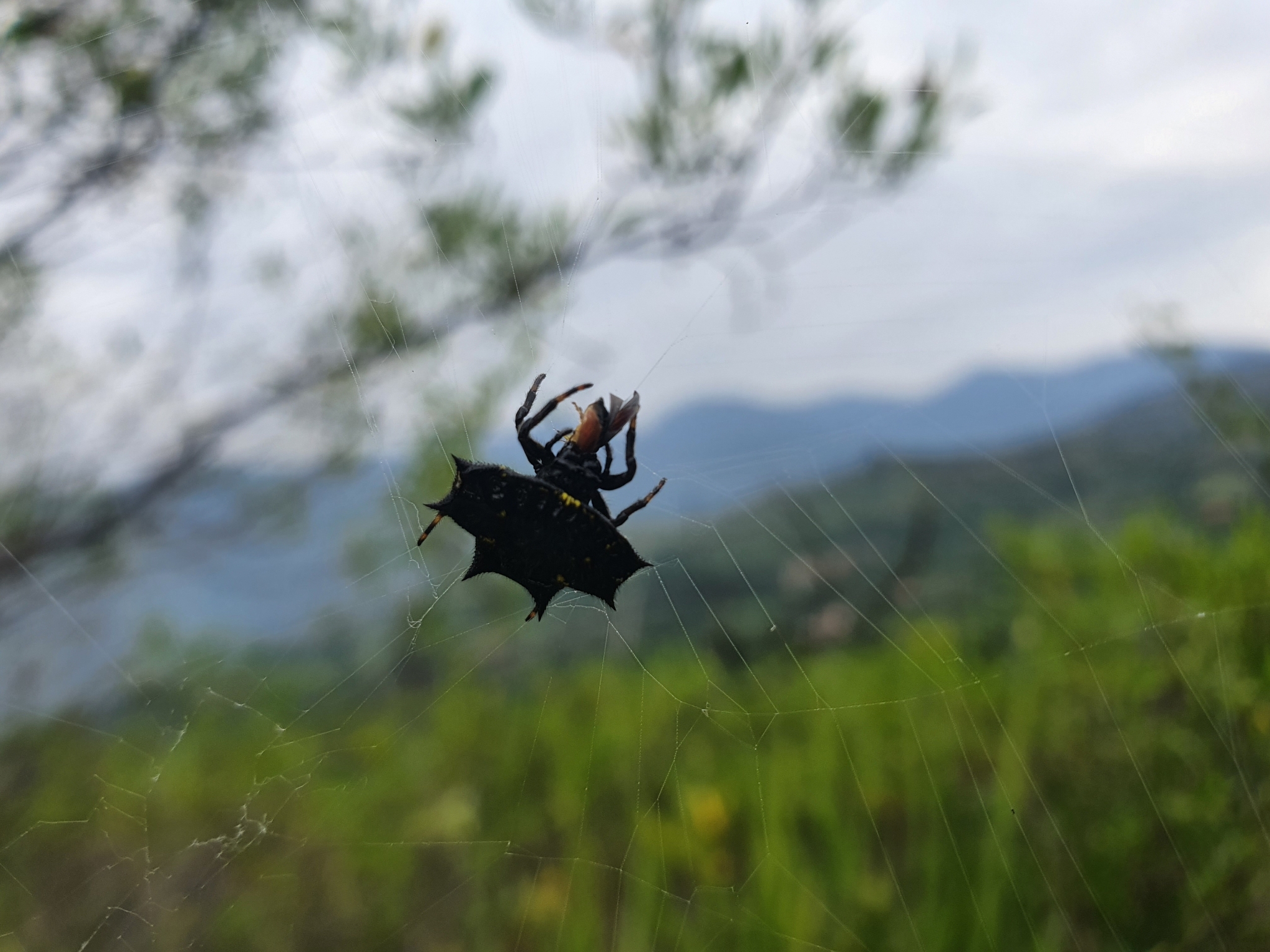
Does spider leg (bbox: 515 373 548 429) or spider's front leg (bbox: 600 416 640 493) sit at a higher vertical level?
spider leg (bbox: 515 373 548 429)

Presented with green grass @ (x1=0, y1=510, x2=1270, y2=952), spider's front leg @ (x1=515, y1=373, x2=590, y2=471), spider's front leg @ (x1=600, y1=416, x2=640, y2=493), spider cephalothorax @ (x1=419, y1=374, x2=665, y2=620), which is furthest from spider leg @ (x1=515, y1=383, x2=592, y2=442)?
green grass @ (x1=0, y1=510, x2=1270, y2=952)

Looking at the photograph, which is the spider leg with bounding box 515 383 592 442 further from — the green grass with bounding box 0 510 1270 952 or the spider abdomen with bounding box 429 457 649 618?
the green grass with bounding box 0 510 1270 952

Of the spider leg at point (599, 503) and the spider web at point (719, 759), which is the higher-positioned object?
the spider leg at point (599, 503)

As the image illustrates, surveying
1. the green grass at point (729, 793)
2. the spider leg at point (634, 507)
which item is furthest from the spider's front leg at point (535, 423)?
the green grass at point (729, 793)

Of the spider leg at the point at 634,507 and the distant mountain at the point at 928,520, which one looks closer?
the spider leg at the point at 634,507

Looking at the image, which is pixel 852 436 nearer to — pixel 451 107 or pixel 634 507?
pixel 634 507

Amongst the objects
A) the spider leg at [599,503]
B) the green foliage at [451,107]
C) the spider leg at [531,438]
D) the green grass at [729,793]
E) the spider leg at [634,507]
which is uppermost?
the green foliage at [451,107]

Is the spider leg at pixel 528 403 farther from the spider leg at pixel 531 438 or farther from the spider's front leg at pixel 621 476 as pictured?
the spider's front leg at pixel 621 476

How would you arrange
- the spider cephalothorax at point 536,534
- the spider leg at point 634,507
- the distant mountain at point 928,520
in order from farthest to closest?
the distant mountain at point 928,520, the spider leg at point 634,507, the spider cephalothorax at point 536,534
